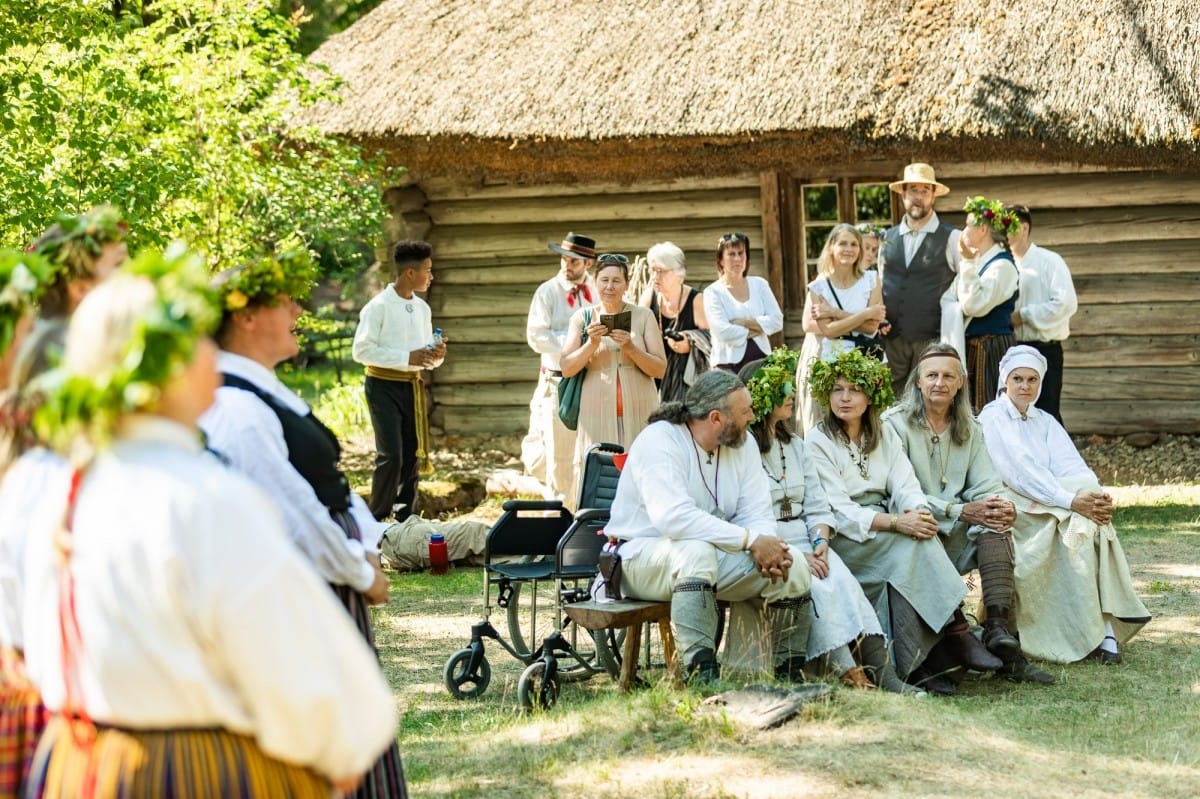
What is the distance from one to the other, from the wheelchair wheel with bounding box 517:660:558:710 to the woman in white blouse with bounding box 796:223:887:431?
343 cm

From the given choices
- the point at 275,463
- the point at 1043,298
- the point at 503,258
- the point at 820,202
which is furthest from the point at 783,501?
the point at 820,202

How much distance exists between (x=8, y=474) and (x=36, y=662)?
597mm

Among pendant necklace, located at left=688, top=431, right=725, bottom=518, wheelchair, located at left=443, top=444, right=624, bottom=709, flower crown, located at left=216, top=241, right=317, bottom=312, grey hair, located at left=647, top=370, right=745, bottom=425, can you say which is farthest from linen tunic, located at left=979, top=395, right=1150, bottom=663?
flower crown, located at left=216, top=241, right=317, bottom=312

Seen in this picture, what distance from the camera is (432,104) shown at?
41.2 ft

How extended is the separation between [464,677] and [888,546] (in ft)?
6.44

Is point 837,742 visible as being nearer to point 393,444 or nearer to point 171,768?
point 171,768

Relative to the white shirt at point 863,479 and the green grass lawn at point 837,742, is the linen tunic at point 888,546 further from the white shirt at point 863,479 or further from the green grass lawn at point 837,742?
the green grass lawn at point 837,742

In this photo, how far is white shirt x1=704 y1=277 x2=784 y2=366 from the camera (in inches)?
354

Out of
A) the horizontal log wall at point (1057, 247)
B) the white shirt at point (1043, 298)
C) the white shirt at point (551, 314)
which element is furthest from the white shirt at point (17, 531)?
the horizontal log wall at point (1057, 247)

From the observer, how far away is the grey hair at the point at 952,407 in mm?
6859

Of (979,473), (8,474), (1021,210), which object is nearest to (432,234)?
(1021,210)

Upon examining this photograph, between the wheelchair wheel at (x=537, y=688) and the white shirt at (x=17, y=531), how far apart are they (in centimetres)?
315

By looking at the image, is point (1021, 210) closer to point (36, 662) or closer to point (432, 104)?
point (432, 104)

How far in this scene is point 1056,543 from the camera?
6863mm
